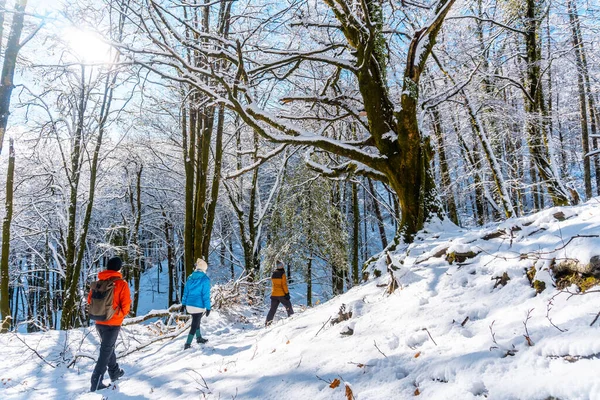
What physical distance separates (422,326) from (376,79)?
13.1 feet

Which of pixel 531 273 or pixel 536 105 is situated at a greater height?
pixel 536 105

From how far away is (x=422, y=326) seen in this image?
10.0ft

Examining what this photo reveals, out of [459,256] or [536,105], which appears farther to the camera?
[536,105]

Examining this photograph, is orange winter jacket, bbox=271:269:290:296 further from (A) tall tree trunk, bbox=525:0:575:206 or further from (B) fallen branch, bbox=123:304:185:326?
(A) tall tree trunk, bbox=525:0:575:206

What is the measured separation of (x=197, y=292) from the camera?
5.84 metres

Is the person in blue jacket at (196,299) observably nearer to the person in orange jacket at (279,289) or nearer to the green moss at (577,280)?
the person in orange jacket at (279,289)

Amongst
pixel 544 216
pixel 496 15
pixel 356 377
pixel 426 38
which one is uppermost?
pixel 496 15

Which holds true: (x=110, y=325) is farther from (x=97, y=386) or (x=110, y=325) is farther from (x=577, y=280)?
(x=577, y=280)

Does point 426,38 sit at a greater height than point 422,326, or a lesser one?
greater

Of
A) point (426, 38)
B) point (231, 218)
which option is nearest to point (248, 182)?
point (231, 218)

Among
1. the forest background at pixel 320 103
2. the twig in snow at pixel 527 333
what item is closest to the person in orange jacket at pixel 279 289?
the forest background at pixel 320 103

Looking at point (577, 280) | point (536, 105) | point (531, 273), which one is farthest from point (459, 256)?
point (536, 105)

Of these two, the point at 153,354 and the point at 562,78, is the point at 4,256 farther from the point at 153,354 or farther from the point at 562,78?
the point at 562,78

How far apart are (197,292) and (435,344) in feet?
13.8
